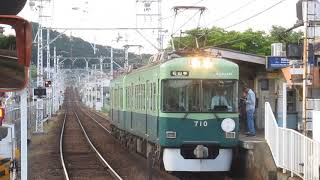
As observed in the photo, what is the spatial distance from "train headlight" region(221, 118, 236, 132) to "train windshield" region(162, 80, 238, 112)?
0.80 feet

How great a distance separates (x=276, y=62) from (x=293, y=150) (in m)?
5.68

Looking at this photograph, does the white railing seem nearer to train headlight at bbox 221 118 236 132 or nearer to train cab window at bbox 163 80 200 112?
train headlight at bbox 221 118 236 132

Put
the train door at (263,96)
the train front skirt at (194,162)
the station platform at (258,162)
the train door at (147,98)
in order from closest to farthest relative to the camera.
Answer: the station platform at (258,162) → the train front skirt at (194,162) → the train door at (147,98) → the train door at (263,96)

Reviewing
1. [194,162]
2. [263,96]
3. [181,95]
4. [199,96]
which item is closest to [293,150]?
[194,162]

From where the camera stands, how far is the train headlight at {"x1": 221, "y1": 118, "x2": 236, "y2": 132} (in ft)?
44.3

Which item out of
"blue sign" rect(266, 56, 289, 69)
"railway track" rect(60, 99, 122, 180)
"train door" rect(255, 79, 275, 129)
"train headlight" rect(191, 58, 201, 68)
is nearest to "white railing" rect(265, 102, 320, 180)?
"train headlight" rect(191, 58, 201, 68)

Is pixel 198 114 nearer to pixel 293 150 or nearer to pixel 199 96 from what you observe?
pixel 199 96

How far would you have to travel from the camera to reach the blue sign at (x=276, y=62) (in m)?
16.0

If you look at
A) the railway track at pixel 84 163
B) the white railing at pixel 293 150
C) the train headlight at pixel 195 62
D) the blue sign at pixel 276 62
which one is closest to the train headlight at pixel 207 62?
the train headlight at pixel 195 62

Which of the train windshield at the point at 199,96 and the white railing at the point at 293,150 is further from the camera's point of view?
the train windshield at the point at 199,96

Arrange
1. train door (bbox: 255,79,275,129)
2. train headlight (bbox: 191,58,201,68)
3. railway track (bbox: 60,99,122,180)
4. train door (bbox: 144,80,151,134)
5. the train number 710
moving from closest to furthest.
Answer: the train number 710 → train headlight (bbox: 191,58,201,68) → train door (bbox: 144,80,151,134) → railway track (bbox: 60,99,122,180) → train door (bbox: 255,79,275,129)

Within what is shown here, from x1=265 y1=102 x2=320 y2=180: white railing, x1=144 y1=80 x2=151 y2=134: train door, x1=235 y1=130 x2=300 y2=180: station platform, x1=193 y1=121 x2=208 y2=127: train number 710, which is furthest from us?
x1=144 y1=80 x2=151 y2=134: train door

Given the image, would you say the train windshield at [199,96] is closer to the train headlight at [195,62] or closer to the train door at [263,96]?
the train headlight at [195,62]

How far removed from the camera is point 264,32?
46.2 meters
